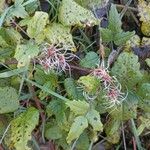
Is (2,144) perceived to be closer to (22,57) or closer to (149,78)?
(22,57)

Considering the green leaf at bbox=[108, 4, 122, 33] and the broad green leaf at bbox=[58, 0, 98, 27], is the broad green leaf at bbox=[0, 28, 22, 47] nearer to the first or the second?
the broad green leaf at bbox=[58, 0, 98, 27]

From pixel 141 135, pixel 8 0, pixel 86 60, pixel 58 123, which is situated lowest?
pixel 141 135

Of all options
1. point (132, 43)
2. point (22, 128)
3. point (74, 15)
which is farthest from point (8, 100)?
point (132, 43)

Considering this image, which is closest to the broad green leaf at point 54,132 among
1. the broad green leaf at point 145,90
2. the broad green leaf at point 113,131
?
the broad green leaf at point 113,131

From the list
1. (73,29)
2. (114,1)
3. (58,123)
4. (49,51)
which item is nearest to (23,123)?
(58,123)

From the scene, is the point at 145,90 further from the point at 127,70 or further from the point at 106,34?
the point at 106,34

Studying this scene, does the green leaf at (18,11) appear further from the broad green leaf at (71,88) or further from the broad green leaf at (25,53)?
the broad green leaf at (71,88)
